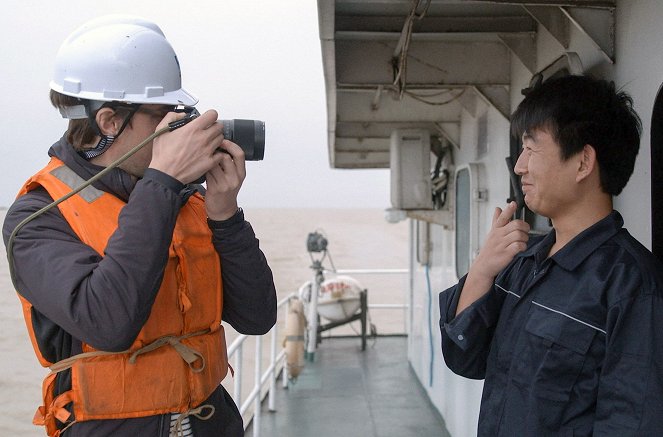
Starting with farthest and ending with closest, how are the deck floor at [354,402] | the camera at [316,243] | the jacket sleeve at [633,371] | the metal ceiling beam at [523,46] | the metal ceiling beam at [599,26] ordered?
the camera at [316,243] → the deck floor at [354,402] → the metal ceiling beam at [523,46] → the metal ceiling beam at [599,26] → the jacket sleeve at [633,371]

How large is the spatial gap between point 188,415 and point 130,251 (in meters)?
0.47

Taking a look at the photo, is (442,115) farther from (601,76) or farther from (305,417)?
(305,417)

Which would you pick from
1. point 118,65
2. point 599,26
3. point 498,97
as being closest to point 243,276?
point 118,65

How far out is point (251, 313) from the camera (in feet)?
5.19

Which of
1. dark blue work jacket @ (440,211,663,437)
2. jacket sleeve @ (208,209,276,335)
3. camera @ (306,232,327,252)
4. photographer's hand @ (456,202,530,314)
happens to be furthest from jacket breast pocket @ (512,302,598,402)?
camera @ (306,232,327,252)

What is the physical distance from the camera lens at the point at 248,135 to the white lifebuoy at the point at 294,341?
4.98 meters

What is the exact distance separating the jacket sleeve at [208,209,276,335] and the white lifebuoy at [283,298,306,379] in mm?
4680

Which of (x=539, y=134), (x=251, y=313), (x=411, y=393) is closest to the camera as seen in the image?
(x=539, y=134)

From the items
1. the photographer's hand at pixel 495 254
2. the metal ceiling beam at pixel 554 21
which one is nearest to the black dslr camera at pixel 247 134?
the photographer's hand at pixel 495 254

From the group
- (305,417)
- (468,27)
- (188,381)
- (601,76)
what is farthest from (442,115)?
(188,381)

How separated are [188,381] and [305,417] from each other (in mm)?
4484

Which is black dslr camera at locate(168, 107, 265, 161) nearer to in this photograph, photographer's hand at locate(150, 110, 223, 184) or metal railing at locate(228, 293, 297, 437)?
photographer's hand at locate(150, 110, 223, 184)

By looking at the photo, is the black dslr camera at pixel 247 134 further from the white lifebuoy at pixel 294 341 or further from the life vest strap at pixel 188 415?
the white lifebuoy at pixel 294 341

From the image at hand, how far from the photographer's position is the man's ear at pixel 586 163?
1245 mm
